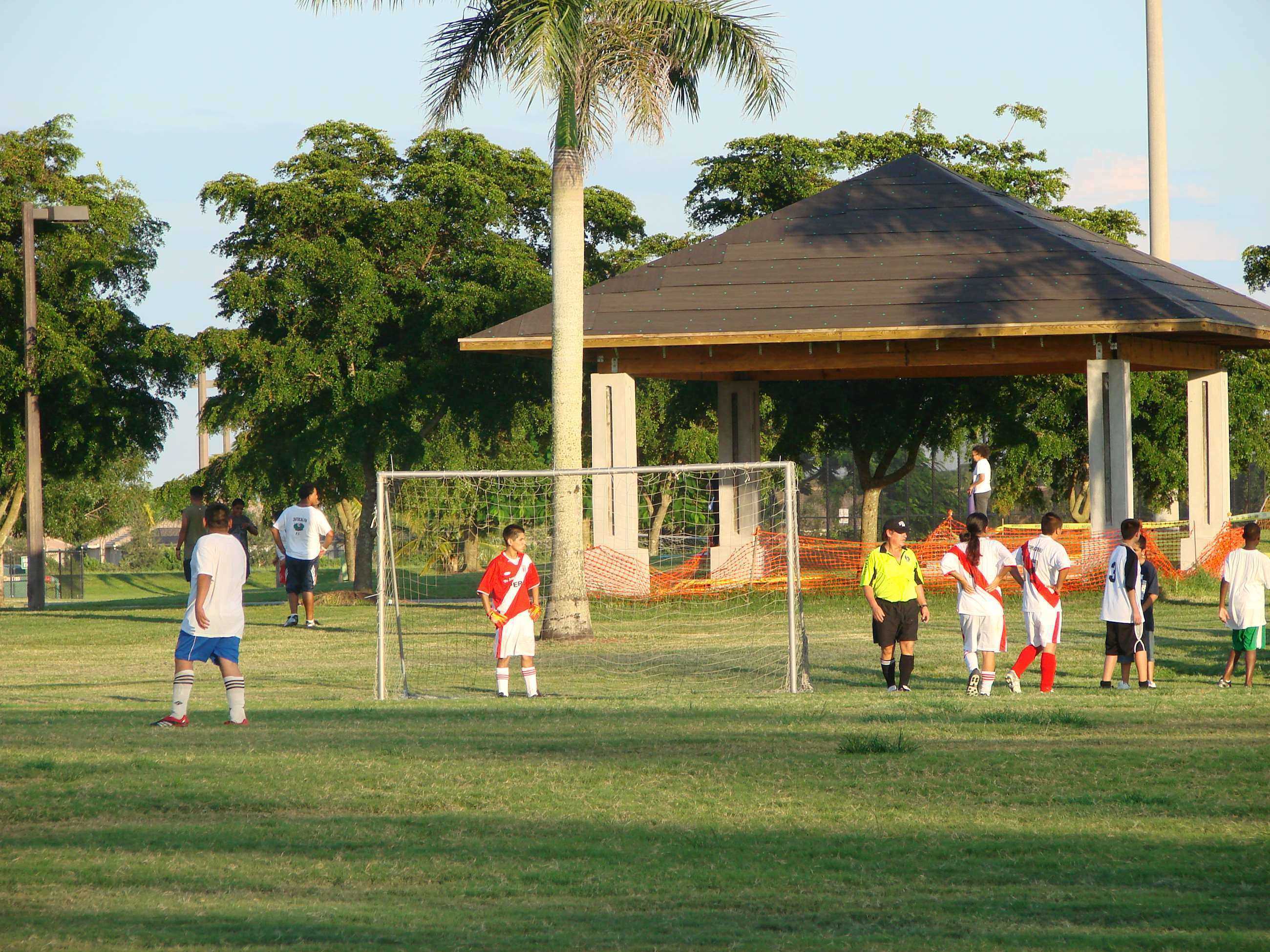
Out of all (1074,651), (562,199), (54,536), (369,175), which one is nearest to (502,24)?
(562,199)

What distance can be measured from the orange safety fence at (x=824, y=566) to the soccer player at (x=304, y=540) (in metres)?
3.90

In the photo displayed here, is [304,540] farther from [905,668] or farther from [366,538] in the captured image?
[366,538]

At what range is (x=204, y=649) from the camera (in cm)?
1045

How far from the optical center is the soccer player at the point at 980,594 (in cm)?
1188

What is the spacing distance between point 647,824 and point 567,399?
11566 mm

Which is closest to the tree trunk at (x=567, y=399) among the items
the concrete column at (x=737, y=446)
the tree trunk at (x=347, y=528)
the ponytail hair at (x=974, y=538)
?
the ponytail hair at (x=974, y=538)

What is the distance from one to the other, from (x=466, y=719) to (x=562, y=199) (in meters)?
9.27

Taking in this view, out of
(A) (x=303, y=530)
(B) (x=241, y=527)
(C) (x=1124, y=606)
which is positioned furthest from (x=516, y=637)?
(B) (x=241, y=527)

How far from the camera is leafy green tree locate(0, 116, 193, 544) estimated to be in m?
27.8

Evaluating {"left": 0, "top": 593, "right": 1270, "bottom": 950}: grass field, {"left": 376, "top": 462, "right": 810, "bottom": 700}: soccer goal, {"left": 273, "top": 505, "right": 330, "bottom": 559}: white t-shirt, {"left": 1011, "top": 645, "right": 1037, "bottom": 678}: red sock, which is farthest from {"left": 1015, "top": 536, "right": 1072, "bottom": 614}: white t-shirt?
{"left": 273, "top": 505, "right": 330, "bottom": 559}: white t-shirt

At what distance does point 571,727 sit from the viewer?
10195mm

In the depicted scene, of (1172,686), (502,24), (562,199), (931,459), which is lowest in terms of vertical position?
(1172,686)

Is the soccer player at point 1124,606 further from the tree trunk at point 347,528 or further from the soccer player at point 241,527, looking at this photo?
the tree trunk at point 347,528

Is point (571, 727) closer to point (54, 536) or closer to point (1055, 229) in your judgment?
point (1055, 229)
